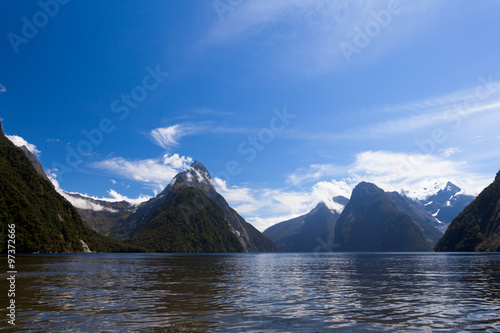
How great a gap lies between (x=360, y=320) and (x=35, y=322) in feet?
66.0

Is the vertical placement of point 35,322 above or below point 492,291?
above

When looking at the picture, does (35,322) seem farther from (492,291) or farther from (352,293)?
(492,291)

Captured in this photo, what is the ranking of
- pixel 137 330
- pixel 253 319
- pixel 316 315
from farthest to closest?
pixel 316 315, pixel 253 319, pixel 137 330

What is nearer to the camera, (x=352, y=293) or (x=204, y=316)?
(x=204, y=316)

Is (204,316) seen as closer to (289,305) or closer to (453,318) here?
(289,305)

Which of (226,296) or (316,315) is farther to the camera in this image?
(226,296)

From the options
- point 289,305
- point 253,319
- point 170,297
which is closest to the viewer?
point 253,319

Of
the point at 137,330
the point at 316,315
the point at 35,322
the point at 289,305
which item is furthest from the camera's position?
the point at 289,305

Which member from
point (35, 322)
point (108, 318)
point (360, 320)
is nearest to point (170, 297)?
point (108, 318)

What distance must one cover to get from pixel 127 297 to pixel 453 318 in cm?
2703

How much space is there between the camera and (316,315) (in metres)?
22.0

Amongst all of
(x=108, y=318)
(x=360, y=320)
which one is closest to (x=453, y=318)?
(x=360, y=320)

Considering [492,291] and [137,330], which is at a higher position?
[137,330]

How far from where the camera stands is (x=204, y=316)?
69.8 ft
